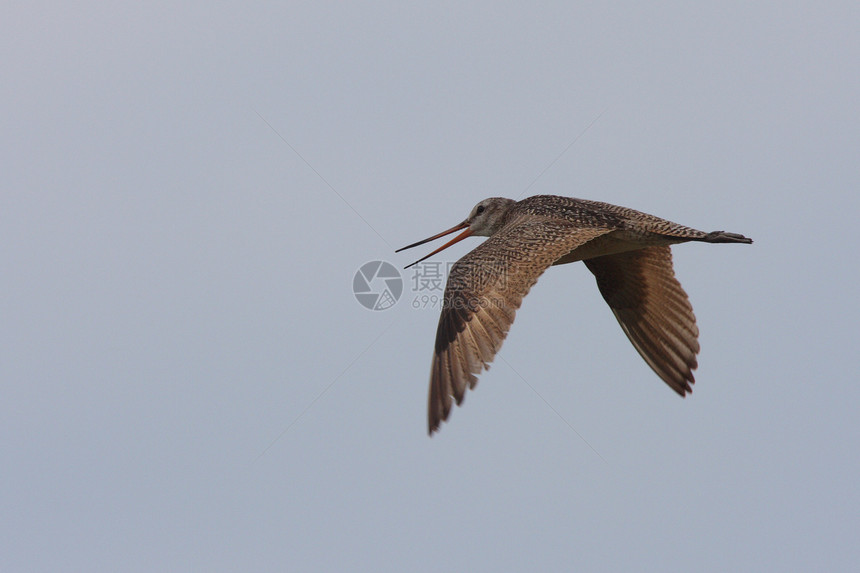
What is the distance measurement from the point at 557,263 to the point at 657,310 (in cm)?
147

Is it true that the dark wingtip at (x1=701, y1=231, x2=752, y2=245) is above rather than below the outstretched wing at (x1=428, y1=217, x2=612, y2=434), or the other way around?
above

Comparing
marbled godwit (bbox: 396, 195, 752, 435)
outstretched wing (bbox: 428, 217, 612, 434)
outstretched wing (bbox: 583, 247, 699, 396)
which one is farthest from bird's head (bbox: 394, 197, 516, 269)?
outstretched wing (bbox: 428, 217, 612, 434)

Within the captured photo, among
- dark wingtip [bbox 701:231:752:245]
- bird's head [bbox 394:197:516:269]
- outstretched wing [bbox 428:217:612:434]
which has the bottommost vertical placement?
outstretched wing [bbox 428:217:612:434]

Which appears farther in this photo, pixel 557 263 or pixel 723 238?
pixel 557 263

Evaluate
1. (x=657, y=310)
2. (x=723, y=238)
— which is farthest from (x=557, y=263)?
(x=723, y=238)

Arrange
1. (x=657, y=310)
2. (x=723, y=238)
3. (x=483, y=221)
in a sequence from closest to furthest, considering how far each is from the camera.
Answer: (x=723, y=238) → (x=657, y=310) → (x=483, y=221)

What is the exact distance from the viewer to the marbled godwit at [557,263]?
883cm

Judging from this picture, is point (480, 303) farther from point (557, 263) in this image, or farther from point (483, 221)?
point (483, 221)

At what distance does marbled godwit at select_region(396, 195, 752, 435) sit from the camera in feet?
29.0

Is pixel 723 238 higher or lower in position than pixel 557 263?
higher

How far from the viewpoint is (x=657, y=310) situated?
12.2m

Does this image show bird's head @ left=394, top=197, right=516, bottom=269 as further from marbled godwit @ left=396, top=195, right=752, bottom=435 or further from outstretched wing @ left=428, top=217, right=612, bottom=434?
outstretched wing @ left=428, top=217, right=612, bottom=434

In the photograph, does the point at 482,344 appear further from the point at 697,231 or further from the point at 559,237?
the point at 697,231

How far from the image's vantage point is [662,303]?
12.1m
